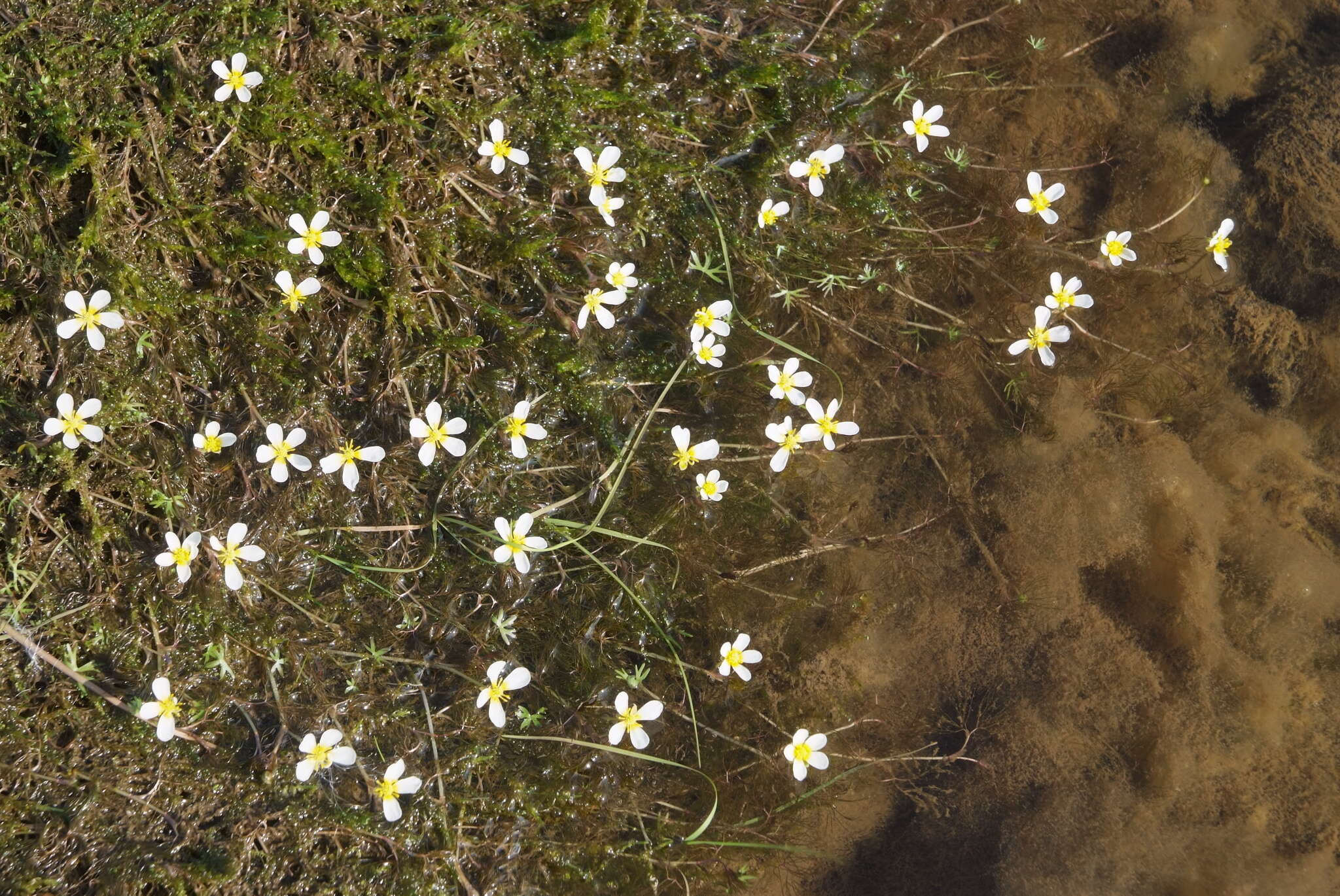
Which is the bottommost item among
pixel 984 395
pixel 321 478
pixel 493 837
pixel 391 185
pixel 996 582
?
pixel 493 837

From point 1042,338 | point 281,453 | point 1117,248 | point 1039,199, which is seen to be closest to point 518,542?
point 281,453

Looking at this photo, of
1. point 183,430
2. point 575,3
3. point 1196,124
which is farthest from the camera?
point 1196,124

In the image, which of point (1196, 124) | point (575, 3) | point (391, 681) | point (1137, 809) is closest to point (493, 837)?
point (391, 681)

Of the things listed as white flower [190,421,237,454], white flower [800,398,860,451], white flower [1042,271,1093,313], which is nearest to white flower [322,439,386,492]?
white flower [190,421,237,454]

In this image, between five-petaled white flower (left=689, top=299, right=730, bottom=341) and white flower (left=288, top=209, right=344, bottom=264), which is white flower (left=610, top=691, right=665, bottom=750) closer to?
A: five-petaled white flower (left=689, top=299, right=730, bottom=341)

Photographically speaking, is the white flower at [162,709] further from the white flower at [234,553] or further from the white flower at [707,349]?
the white flower at [707,349]

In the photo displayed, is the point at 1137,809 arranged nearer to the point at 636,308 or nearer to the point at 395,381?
the point at 636,308

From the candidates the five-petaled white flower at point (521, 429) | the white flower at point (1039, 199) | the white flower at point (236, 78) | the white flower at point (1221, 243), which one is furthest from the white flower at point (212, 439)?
the white flower at point (1221, 243)
